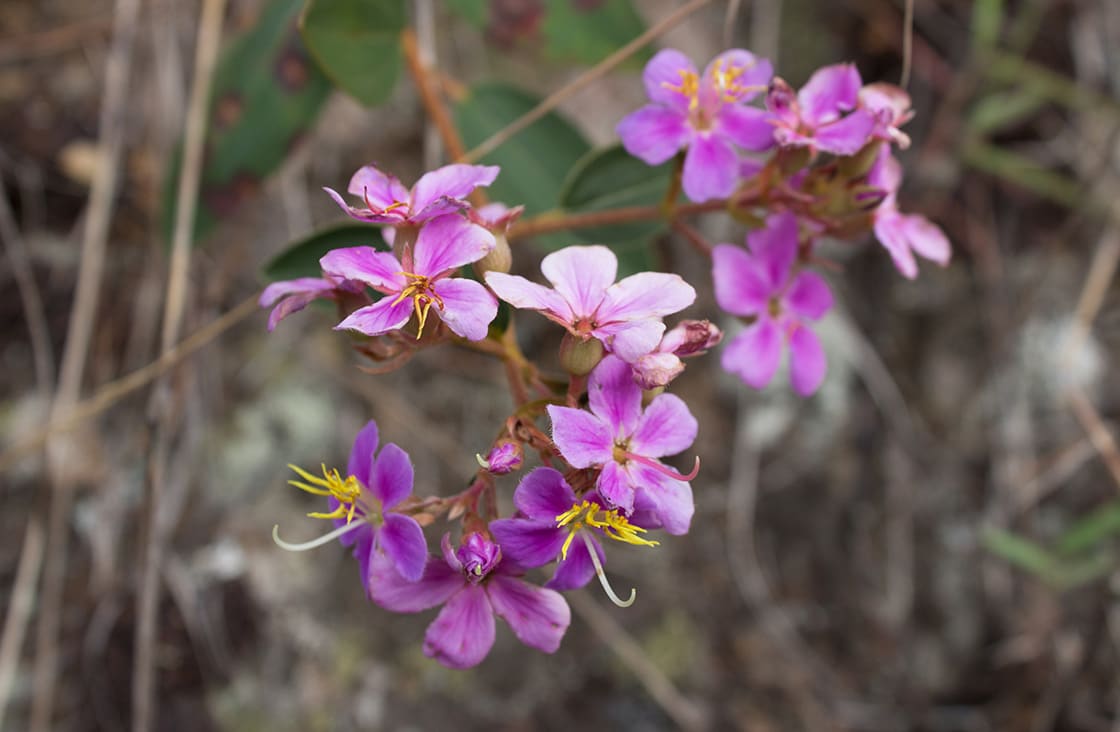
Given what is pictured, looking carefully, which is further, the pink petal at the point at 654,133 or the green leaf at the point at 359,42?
the green leaf at the point at 359,42

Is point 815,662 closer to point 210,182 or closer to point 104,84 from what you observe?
point 210,182

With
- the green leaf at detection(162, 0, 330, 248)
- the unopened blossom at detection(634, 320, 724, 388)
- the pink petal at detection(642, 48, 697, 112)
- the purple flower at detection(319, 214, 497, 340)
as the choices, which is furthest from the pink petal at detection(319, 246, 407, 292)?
the green leaf at detection(162, 0, 330, 248)

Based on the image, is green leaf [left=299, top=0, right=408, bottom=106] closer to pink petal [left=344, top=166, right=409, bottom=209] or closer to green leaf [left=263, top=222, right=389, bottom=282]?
green leaf [left=263, top=222, right=389, bottom=282]

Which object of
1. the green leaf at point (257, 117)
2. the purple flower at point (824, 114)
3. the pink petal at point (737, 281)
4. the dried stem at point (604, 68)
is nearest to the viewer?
the purple flower at point (824, 114)

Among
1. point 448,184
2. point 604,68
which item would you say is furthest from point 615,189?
point 448,184

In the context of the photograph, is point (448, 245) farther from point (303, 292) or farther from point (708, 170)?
point (708, 170)

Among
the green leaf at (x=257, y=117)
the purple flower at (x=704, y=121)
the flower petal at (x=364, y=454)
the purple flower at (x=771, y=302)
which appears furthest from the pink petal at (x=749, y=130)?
the green leaf at (x=257, y=117)

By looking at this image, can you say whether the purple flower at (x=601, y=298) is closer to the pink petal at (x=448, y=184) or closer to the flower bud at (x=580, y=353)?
the flower bud at (x=580, y=353)

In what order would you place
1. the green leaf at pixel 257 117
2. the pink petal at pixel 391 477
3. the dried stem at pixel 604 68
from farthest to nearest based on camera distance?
the green leaf at pixel 257 117, the dried stem at pixel 604 68, the pink petal at pixel 391 477
